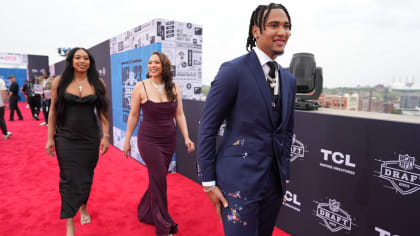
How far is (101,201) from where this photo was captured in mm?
3203

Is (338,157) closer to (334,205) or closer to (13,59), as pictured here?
(334,205)

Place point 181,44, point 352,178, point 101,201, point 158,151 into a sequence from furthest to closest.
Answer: point 181,44, point 101,201, point 158,151, point 352,178

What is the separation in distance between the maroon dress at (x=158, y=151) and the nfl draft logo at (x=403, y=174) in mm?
1787

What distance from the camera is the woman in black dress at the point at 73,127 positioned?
224 cm

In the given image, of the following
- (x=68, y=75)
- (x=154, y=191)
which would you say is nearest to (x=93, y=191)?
(x=154, y=191)

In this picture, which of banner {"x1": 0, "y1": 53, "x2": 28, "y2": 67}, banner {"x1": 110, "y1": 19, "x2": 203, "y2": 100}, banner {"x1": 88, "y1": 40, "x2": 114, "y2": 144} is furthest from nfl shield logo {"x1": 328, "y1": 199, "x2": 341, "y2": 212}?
banner {"x1": 0, "y1": 53, "x2": 28, "y2": 67}

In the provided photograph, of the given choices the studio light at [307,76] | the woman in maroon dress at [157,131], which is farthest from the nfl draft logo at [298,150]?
the woman in maroon dress at [157,131]

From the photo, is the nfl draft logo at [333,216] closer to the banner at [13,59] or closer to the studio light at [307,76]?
the studio light at [307,76]

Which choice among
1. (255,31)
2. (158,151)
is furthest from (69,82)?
(255,31)

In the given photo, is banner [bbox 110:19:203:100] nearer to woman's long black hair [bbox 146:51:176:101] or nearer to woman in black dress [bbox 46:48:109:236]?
woman's long black hair [bbox 146:51:176:101]

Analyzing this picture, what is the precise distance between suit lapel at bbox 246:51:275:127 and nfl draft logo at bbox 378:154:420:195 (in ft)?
3.60

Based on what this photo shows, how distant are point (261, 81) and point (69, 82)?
72.6 inches

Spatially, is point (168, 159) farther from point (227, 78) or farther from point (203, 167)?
point (227, 78)

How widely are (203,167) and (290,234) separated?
68.6 inches
